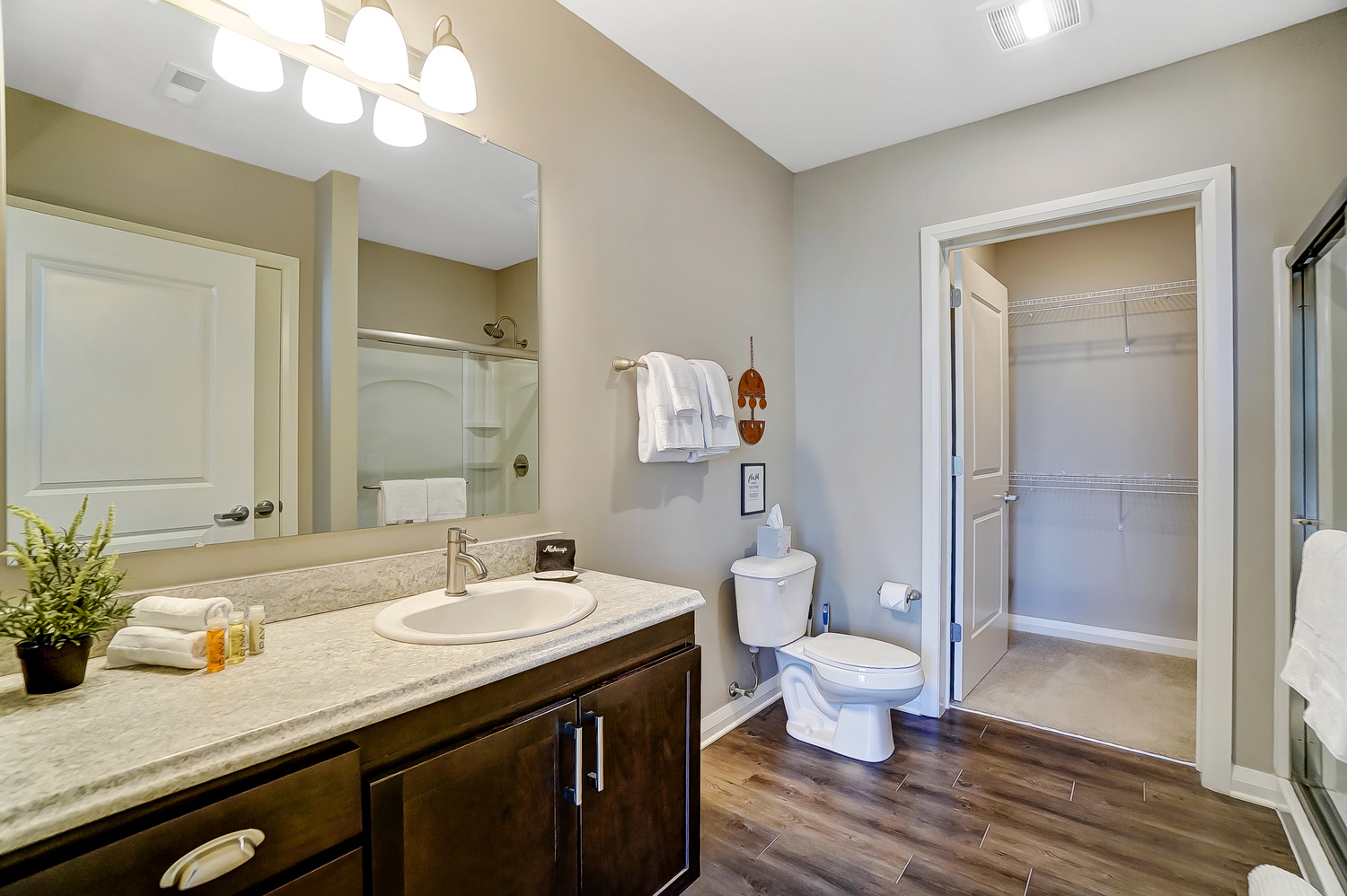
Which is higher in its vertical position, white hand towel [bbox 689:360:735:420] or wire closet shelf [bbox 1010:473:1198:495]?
white hand towel [bbox 689:360:735:420]

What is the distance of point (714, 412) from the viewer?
223 cm

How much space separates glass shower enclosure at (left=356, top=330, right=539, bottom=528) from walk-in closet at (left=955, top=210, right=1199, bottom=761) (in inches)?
97.7

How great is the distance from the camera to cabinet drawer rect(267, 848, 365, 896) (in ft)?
2.61

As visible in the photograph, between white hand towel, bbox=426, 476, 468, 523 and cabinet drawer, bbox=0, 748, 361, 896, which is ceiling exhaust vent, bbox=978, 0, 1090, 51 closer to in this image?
white hand towel, bbox=426, 476, 468, 523

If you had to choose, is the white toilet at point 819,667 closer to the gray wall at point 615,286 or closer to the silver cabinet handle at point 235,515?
the gray wall at point 615,286

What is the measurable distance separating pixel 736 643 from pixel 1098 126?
2402mm

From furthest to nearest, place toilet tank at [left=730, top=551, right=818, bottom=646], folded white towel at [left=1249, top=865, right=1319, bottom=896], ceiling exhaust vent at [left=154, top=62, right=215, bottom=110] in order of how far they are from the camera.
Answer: toilet tank at [left=730, top=551, right=818, bottom=646]
folded white towel at [left=1249, top=865, right=1319, bottom=896]
ceiling exhaust vent at [left=154, top=62, right=215, bottom=110]

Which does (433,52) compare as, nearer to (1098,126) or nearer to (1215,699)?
(1098,126)

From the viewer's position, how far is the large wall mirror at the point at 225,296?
3.45 ft

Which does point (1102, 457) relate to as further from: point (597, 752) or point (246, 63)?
point (246, 63)

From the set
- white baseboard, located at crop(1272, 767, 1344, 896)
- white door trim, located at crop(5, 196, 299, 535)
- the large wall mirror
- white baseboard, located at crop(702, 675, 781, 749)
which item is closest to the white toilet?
white baseboard, located at crop(702, 675, 781, 749)

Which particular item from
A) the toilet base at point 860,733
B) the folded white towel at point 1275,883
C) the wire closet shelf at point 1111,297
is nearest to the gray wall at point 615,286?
the toilet base at point 860,733

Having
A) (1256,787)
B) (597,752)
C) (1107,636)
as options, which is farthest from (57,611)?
(1107,636)

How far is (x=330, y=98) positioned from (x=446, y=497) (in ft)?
3.11
